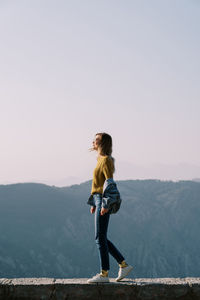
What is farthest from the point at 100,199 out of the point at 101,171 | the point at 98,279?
the point at 98,279

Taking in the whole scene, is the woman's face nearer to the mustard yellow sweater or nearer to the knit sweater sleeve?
the mustard yellow sweater

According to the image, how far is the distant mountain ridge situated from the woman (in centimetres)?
11686

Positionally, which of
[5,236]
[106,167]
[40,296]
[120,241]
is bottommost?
[120,241]

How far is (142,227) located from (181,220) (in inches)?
981

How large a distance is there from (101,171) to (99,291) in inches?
71.8

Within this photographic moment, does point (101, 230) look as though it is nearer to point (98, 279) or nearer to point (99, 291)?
point (98, 279)

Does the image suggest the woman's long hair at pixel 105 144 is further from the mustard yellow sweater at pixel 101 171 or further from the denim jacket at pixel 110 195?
the denim jacket at pixel 110 195

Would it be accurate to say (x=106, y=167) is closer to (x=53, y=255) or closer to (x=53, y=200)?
(x=53, y=255)

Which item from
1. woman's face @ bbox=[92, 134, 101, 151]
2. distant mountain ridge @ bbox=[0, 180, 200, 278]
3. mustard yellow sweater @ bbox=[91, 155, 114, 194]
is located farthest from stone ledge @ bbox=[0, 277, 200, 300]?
distant mountain ridge @ bbox=[0, 180, 200, 278]

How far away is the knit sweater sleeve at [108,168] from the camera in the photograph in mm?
5973

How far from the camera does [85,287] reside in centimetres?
586

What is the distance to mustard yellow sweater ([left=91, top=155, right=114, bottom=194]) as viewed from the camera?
19.6 feet

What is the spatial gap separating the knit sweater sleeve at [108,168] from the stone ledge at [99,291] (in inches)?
65.3

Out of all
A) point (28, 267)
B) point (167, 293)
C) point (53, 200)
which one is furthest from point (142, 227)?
point (167, 293)
